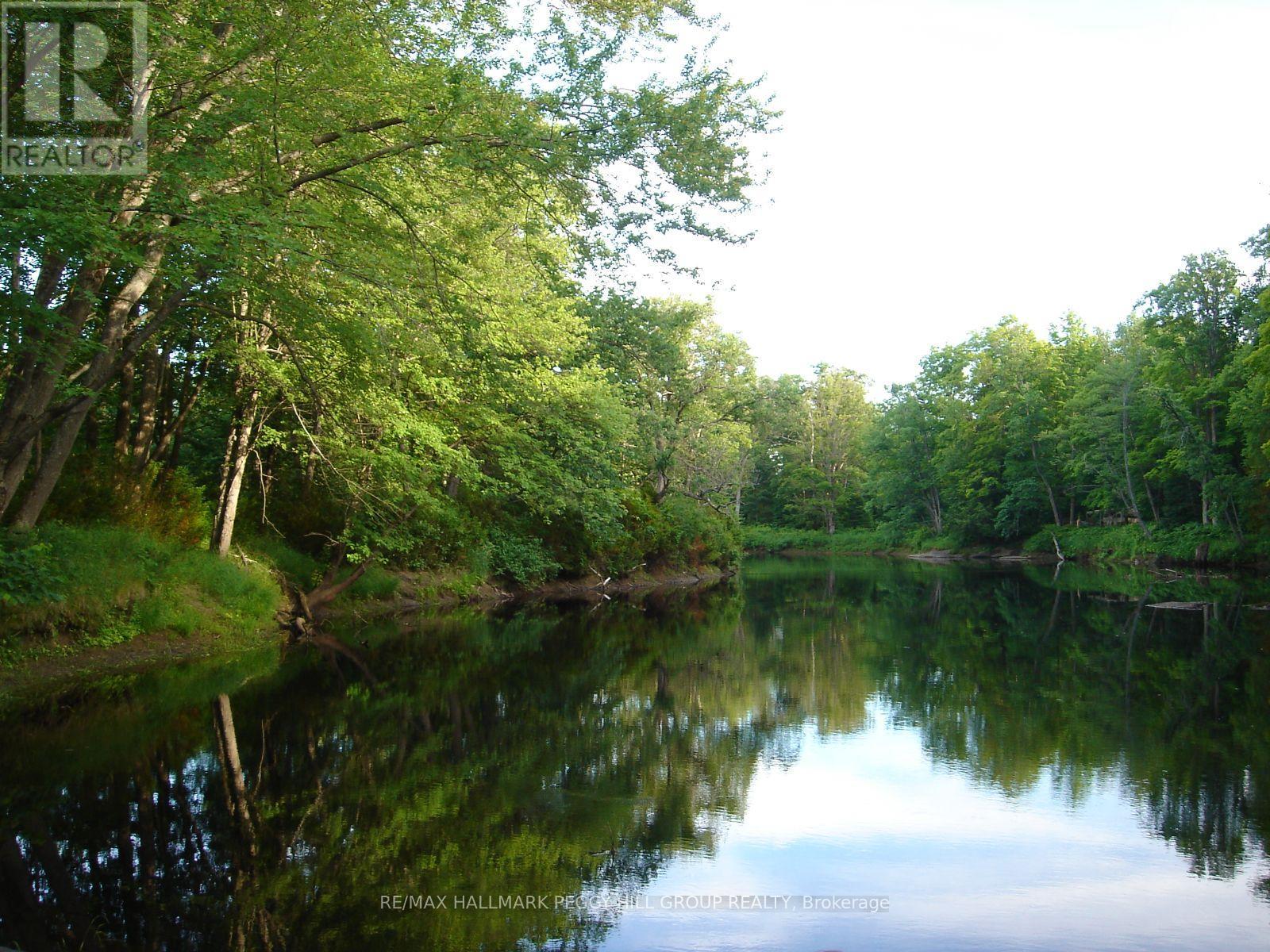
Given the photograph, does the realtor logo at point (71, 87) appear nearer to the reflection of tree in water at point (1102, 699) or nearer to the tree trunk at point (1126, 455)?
the reflection of tree in water at point (1102, 699)

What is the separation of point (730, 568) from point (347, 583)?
26700mm

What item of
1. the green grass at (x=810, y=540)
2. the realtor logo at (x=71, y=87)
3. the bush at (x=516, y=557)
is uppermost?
the realtor logo at (x=71, y=87)

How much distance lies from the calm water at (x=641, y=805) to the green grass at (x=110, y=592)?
3.60ft

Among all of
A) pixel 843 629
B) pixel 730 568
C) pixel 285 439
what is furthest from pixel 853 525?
pixel 285 439

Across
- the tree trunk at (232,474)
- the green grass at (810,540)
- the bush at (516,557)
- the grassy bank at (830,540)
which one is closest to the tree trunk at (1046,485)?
the grassy bank at (830,540)

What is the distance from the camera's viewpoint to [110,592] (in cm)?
1310

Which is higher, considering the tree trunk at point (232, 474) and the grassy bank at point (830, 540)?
the tree trunk at point (232, 474)

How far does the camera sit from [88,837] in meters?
6.59

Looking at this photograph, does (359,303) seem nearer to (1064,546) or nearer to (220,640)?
(220,640)

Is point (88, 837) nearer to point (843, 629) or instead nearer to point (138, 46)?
point (138, 46)

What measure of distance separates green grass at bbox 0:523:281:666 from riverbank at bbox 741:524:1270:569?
3756 cm

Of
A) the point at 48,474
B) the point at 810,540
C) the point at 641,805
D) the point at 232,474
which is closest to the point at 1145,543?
the point at 810,540

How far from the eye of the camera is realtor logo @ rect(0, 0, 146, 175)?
9633 millimetres

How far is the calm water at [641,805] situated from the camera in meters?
5.61
